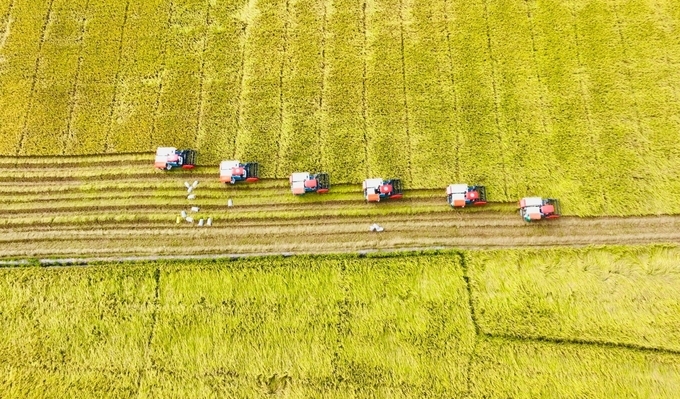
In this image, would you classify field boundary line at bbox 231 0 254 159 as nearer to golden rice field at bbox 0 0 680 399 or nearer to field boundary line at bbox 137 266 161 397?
golden rice field at bbox 0 0 680 399

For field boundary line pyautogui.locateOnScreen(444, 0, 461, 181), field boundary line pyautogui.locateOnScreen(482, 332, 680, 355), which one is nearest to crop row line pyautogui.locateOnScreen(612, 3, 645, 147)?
field boundary line pyautogui.locateOnScreen(444, 0, 461, 181)

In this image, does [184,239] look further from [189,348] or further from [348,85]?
[348,85]

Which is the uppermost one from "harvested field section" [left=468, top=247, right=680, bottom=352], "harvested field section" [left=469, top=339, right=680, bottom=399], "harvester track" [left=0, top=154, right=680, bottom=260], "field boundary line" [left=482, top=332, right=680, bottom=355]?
"harvester track" [left=0, top=154, right=680, bottom=260]

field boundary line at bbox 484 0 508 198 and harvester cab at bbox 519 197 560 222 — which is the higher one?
field boundary line at bbox 484 0 508 198

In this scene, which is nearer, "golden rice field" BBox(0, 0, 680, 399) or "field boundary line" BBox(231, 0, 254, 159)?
"golden rice field" BBox(0, 0, 680, 399)

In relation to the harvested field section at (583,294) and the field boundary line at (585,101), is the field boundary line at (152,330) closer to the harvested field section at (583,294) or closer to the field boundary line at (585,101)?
the harvested field section at (583,294)

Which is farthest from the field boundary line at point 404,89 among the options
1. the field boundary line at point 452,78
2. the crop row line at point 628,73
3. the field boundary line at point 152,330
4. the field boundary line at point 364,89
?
the field boundary line at point 152,330
